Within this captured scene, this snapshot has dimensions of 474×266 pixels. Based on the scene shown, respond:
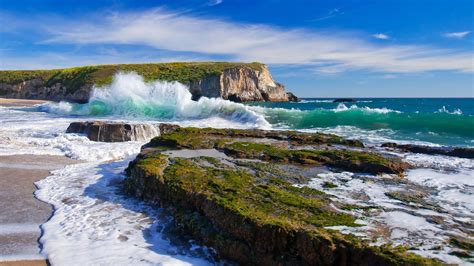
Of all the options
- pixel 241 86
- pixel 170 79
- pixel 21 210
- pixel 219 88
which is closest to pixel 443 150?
pixel 21 210

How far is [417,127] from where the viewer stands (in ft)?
75.7

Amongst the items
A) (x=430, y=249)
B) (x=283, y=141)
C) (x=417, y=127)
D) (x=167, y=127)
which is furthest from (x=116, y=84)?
(x=430, y=249)

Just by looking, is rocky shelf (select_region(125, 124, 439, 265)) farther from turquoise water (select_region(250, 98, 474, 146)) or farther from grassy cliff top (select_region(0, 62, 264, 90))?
grassy cliff top (select_region(0, 62, 264, 90))

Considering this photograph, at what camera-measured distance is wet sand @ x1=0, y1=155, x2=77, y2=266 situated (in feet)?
15.5

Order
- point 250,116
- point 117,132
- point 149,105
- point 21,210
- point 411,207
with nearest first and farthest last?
point 411,207
point 21,210
point 117,132
point 250,116
point 149,105

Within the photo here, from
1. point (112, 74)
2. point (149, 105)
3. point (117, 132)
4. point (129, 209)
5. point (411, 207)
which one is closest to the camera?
point (411, 207)

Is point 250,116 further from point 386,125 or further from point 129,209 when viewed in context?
point 129,209

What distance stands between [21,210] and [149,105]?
83.7 ft

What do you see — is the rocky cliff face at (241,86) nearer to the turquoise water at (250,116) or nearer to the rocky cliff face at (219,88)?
the rocky cliff face at (219,88)

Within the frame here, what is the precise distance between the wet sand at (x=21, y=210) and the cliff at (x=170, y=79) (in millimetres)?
49837

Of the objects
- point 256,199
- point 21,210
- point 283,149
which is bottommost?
point 21,210

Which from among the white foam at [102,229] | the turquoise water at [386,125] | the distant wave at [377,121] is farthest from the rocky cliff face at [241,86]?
the white foam at [102,229]

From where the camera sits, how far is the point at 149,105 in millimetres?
31453

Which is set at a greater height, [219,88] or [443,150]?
[219,88]
